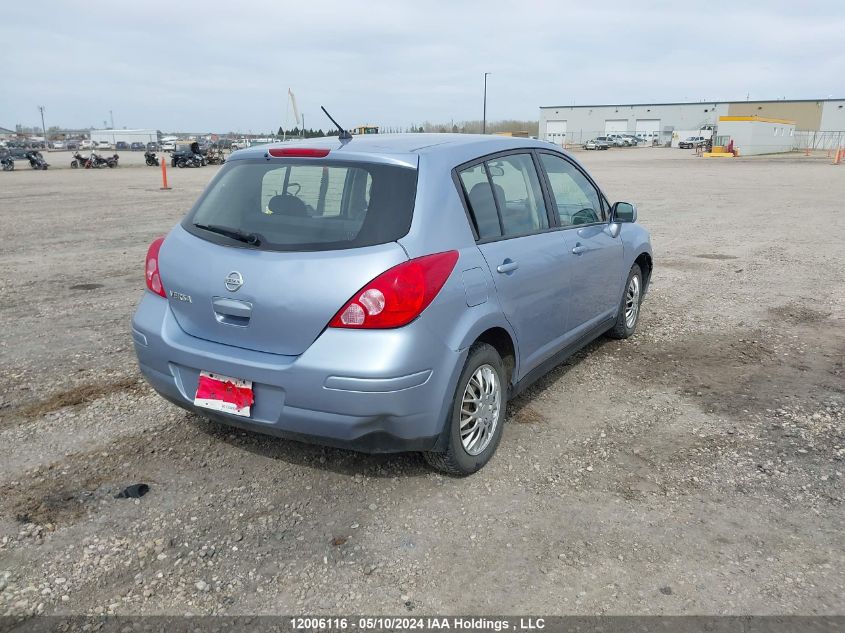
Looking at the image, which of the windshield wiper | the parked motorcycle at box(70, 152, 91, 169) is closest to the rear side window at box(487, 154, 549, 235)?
the windshield wiper

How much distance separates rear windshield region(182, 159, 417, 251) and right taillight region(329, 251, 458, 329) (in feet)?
0.65

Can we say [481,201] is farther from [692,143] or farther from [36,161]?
[692,143]

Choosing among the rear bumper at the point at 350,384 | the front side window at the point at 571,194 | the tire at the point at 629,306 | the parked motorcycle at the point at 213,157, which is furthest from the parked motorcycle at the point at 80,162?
the rear bumper at the point at 350,384

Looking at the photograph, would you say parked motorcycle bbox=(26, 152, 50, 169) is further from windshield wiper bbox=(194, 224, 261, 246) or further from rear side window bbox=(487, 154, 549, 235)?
rear side window bbox=(487, 154, 549, 235)

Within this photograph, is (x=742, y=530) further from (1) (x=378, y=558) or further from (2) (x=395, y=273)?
(2) (x=395, y=273)

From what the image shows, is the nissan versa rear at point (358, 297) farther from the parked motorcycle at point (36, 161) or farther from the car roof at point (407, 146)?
the parked motorcycle at point (36, 161)

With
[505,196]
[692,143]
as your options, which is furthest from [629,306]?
[692,143]

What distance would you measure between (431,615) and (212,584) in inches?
35.8

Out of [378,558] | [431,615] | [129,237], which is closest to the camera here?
[431,615]

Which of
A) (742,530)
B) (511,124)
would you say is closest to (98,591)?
(742,530)

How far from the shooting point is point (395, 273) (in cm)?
302

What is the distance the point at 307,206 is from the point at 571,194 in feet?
7.12

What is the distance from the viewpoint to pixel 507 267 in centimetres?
367

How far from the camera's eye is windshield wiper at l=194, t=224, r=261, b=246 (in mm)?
3297
